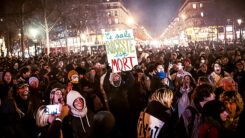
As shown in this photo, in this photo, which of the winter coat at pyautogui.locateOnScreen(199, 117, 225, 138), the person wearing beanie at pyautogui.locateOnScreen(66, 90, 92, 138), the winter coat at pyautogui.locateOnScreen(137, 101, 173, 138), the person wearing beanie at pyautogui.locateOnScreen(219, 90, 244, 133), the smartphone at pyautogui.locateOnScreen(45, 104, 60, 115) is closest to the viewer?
the winter coat at pyautogui.locateOnScreen(199, 117, 225, 138)

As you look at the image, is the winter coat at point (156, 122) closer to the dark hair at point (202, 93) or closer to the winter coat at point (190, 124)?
the winter coat at point (190, 124)

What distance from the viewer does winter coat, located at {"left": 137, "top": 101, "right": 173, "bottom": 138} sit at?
11.6 ft

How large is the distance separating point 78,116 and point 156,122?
1.43 m

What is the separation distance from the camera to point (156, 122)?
3545 millimetres

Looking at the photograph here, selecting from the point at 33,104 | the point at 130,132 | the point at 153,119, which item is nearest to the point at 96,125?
the point at 153,119

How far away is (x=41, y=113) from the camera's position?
392cm

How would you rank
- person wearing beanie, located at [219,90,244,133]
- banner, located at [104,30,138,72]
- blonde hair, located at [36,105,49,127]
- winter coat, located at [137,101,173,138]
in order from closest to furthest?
winter coat, located at [137,101,173,138] < blonde hair, located at [36,105,49,127] < person wearing beanie, located at [219,90,244,133] < banner, located at [104,30,138,72]

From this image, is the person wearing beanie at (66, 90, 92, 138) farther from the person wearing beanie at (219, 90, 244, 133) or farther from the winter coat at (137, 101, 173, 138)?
the person wearing beanie at (219, 90, 244, 133)

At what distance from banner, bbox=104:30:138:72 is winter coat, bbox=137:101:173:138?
Result: 370cm

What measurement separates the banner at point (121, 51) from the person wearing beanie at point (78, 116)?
3144 millimetres

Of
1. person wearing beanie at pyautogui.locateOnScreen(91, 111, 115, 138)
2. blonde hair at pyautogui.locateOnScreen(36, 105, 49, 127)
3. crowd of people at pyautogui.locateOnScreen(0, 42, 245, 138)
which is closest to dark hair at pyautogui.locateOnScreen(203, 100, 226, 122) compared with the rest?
crowd of people at pyautogui.locateOnScreen(0, 42, 245, 138)

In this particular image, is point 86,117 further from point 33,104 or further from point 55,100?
point 33,104

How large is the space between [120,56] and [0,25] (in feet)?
127

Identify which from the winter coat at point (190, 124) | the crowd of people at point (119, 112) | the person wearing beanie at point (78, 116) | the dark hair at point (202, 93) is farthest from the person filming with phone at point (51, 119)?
the dark hair at point (202, 93)
